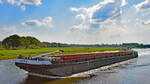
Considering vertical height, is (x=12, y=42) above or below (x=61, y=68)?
above

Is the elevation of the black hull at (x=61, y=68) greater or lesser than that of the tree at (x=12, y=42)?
lesser

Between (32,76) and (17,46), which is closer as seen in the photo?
(32,76)

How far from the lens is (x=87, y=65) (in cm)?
2259

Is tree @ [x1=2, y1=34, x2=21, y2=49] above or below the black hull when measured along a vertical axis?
above

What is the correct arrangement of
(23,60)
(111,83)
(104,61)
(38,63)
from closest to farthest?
(111,83), (38,63), (23,60), (104,61)

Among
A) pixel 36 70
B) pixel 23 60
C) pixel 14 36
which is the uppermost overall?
pixel 14 36

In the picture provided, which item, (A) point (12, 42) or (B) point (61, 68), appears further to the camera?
(A) point (12, 42)

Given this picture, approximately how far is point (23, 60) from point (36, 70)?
7.54ft

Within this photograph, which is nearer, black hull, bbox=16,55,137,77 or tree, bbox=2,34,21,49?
black hull, bbox=16,55,137,77

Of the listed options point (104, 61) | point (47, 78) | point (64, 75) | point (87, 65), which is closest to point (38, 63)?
point (47, 78)

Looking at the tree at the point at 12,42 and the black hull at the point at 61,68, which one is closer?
the black hull at the point at 61,68

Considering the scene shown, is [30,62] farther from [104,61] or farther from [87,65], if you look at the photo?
[104,61]

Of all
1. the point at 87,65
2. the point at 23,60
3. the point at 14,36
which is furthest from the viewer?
the point at 14,36

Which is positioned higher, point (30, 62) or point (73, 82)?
point (30, 62)
